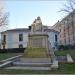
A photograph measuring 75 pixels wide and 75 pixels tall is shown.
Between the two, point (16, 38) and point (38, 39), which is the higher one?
point (16, 38)

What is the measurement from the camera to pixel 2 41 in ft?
250

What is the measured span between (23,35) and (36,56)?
54.7 meters

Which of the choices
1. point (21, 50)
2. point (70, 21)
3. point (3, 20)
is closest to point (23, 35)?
point (21, 50)

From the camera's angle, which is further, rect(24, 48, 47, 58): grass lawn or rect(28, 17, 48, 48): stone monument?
rect(28, 17, 48, 48): stone monument

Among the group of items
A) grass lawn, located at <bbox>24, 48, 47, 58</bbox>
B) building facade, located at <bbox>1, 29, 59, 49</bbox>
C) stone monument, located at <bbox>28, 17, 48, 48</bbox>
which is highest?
building facade, located at <bbox>1, 29, 59, 49</bbox>

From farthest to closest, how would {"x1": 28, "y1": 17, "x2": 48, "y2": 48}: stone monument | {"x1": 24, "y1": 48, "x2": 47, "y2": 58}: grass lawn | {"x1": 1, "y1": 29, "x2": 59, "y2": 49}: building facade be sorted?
{"x1": 1, "y1": 29, "x2": 59, "y2": 49}: building facade
{"x1": 28, "y1": 17, "x2": 48, "y2": 48}: stone monument
{"x1": 24, "y1": 48, "x2": 47, "y2": 58}: grass lawn

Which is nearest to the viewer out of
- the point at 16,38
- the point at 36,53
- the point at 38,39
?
the point at 36,53

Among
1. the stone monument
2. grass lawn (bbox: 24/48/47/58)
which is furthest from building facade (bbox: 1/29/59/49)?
grass lawn (bbox: 24/48/47/58)

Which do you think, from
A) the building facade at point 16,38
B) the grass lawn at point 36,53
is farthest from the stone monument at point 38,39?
the building facade at point 16,38

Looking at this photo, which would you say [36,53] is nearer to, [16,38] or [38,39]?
[38,39]

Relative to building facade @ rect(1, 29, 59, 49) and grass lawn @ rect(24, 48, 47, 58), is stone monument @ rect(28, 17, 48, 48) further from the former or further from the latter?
building facade @ rect(1, 29, 59, 49)

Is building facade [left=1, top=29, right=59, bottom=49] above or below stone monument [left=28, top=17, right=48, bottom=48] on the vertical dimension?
above

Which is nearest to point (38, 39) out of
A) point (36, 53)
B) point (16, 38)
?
point (36, 53)

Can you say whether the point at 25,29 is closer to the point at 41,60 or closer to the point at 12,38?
the point at 12,38
